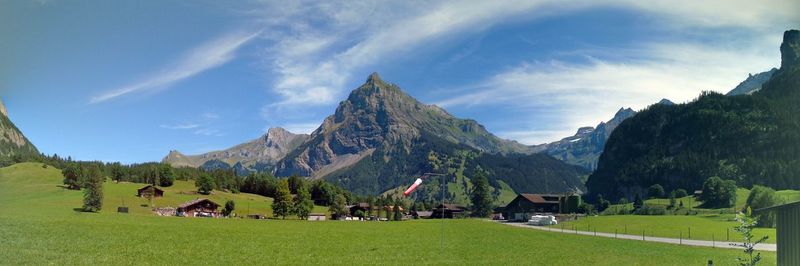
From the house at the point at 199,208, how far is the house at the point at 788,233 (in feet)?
415

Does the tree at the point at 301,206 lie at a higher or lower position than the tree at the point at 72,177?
lower

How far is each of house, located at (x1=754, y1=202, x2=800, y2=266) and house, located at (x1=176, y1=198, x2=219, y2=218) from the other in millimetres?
126477

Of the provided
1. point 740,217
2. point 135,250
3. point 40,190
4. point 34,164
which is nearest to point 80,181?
point 40,190

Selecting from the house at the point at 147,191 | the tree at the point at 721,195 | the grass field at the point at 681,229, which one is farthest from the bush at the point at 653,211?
the house at the point at 147,191

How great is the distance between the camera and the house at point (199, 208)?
13673 centimetres

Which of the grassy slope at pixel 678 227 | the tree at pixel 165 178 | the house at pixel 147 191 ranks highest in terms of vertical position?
the tree at pixel 165 178

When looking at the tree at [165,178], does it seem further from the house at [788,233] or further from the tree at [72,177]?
the house at [788,233]

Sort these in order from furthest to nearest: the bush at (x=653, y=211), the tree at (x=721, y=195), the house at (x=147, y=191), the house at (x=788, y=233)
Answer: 1. the tree at (x=721, y=195)
2. the bush at (x=653, y=211)
3. the house at (x=147, y=191)
4. the house at (x=788, y=233)

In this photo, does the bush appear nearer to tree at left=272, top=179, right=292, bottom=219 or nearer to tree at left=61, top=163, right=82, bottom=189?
tree at left=272, top=179, right=292, bottom=219

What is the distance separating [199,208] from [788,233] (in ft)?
466

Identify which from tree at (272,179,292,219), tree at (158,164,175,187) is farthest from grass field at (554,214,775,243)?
tree at (158,164,175,187)

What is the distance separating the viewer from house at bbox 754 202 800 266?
22891mm

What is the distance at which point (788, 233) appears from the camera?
23641 millimetres

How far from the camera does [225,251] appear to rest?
40219 mm
